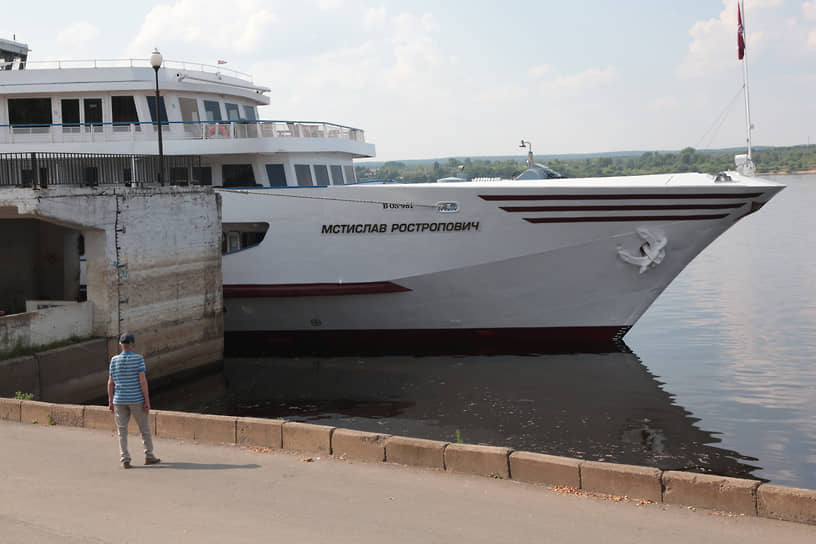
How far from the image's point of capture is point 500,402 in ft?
53.2

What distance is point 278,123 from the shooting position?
67.2ft

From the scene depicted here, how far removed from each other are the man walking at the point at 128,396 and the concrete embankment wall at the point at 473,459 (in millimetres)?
1047

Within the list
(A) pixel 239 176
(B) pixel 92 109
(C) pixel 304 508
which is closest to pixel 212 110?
(A) pixel 239 176

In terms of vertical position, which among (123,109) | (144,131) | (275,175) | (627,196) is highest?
(123,109)

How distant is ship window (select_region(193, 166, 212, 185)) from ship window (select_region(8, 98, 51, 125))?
3845 millimetres

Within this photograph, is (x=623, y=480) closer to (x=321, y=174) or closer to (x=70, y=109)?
(x=321, y=174)

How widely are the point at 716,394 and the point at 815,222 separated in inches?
2173

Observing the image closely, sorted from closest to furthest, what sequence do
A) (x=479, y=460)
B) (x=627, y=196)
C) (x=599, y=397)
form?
(x=479, y=460) → (x=599, y=397) → (x=627, y=196)

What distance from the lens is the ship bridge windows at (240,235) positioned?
19827 millimetres

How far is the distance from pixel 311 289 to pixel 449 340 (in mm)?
3401

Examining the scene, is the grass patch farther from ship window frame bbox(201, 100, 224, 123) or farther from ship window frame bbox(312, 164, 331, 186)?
ship window frame bbox(201, 100, 224, 123)

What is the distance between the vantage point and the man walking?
869cm

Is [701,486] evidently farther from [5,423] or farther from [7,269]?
[7,269]

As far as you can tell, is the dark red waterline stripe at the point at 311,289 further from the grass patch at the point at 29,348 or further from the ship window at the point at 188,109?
the ship window at the point at 188,109
